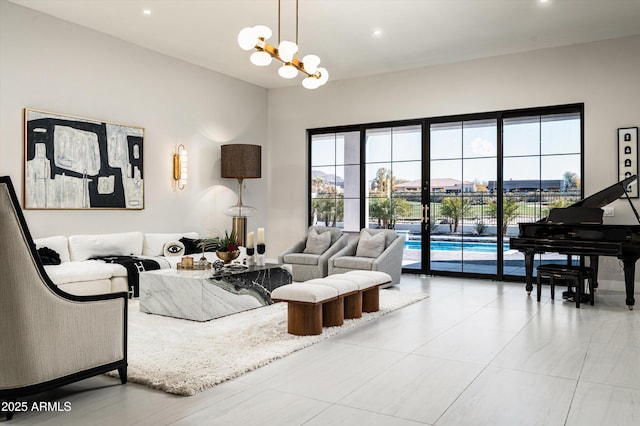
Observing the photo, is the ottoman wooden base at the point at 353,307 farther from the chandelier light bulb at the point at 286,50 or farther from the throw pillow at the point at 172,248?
the throw pillow at the point at 172,248

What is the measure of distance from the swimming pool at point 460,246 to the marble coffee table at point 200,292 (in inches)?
139

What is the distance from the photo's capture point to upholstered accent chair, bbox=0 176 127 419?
2.40 m

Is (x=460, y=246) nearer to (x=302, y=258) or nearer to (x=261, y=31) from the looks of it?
(x=302, y=258)

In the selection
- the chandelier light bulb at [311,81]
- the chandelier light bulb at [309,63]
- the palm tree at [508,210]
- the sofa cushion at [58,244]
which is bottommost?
the sofa cushion at [58,244]

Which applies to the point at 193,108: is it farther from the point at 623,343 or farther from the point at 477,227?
the point at 623,343

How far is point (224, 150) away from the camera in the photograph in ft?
26.7

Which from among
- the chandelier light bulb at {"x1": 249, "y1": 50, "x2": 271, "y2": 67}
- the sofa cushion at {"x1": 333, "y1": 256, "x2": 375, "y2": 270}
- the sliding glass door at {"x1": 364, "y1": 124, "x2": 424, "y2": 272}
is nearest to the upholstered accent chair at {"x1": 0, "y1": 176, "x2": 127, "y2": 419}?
the chandelier light bulb at {"x1": 249, "y1": 50, "x2": 271, "y2": 67}

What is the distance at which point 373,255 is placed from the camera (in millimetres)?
6957

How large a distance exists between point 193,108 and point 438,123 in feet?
12.8

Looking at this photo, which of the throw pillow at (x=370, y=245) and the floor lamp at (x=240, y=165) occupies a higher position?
the floor lamp at (x=240, y=165)

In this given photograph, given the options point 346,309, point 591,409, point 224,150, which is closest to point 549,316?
point 346,309

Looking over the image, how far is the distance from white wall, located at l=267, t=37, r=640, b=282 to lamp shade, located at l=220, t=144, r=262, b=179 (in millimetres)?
1293

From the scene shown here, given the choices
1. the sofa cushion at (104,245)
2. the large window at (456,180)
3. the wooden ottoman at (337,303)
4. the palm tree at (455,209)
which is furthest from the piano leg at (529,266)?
the sofa cushion at (104,245)

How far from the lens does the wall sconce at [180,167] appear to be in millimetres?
7574
